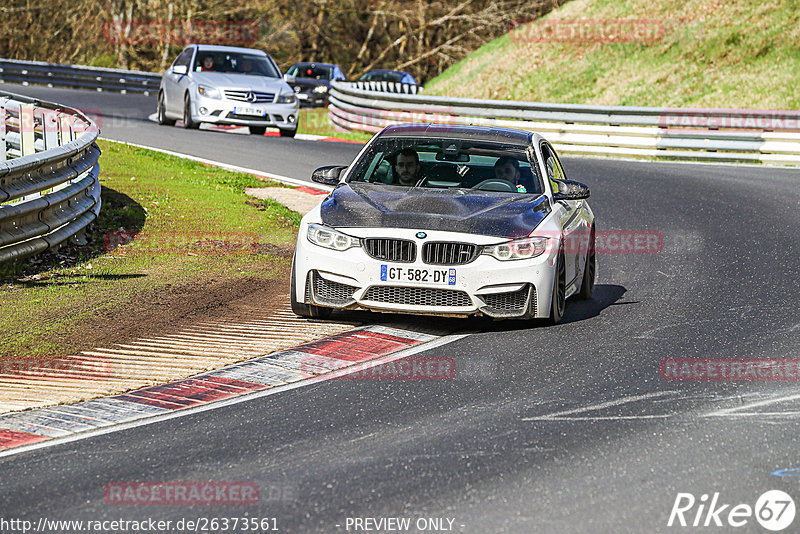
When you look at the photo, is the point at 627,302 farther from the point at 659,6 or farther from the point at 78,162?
the point at 659,6

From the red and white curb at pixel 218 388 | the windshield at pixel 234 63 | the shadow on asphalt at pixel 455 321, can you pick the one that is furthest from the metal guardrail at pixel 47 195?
the windshield at pixel 234 63

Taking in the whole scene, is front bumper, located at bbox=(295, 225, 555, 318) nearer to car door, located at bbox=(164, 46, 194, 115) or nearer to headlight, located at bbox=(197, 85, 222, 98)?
headlight, located at bbox=(197, 85, 222, 98)

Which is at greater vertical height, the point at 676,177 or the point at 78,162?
the point at 78,162

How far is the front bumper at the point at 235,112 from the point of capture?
2419 centimetres

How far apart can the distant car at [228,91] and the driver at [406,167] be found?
1433 cm

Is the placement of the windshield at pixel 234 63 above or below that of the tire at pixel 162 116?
above

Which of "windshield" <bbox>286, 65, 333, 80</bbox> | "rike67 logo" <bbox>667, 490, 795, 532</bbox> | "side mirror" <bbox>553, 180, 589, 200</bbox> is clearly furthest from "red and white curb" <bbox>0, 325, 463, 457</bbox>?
"windshield" <bbox>286, 65, 333, 80</bbox>

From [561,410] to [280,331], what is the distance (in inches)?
116

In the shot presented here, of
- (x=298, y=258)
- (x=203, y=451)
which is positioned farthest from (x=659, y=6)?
(x=203, y=451)

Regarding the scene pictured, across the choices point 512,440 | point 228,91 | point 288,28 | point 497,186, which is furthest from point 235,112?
point 288,28

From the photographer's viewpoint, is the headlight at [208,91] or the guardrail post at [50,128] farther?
the headlight at [208,91]

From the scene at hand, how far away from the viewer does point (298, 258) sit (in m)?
9.35

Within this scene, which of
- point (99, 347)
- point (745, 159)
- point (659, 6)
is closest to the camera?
point (99, 347)

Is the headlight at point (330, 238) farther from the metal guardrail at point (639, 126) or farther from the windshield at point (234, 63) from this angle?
the windshield at point (234, 63)
